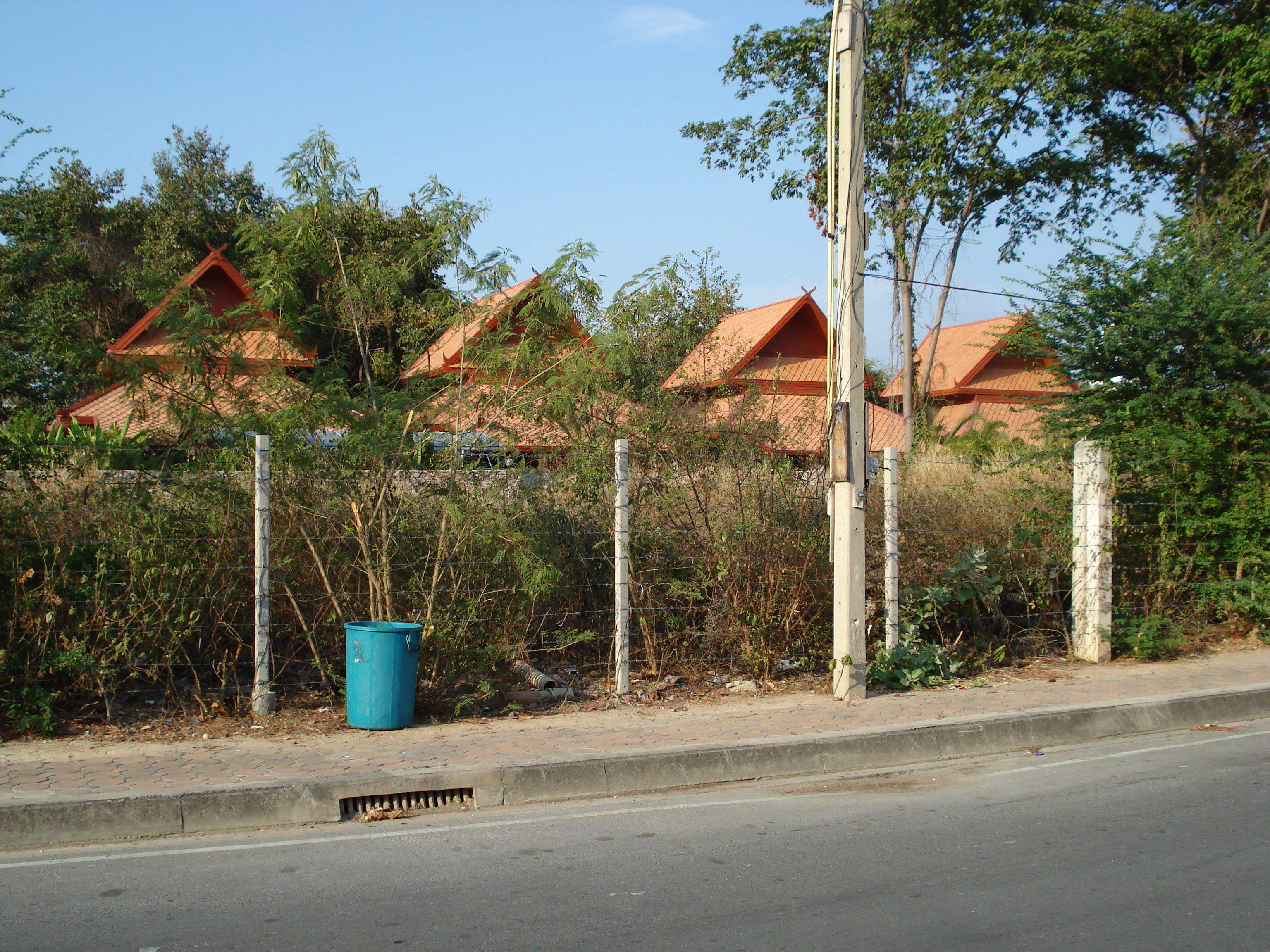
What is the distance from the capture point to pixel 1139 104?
2581 cm

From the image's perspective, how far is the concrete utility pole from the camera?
8.53 meters

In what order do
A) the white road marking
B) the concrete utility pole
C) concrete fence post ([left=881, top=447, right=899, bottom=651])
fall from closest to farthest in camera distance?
the white road marking
the concrete utility pole
concrete fence post ([left=881, top=447, right=899, bottom=651])

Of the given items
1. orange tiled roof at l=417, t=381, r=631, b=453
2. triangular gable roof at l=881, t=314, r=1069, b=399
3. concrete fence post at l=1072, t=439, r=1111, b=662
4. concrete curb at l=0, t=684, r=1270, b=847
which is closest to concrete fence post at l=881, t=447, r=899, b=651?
concrete curb at l=0, t=684, r=1270, b=847

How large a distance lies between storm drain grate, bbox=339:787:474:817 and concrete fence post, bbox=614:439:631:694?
2433mm

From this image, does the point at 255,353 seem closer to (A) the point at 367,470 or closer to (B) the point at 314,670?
(A) the point at 367,470

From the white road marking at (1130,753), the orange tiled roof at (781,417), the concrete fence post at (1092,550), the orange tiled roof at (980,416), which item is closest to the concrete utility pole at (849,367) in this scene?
the orange tiled roof at (781,417)

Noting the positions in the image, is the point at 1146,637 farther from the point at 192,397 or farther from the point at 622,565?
the point at 192,397

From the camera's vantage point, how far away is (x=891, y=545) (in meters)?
9.46

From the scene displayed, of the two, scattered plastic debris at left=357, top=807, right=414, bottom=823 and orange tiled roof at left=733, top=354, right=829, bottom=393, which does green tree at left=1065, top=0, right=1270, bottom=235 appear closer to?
orange tiled roof at left=733, top=354, right=829, bottom=393

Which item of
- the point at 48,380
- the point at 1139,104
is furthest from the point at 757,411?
the point at 1139,104

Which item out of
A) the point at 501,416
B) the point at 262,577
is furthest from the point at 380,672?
the point at 501,416

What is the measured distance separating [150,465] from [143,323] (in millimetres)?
1402

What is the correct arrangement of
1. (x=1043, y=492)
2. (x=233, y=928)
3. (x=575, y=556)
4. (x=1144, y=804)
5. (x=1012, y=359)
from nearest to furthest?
(x=233, y=928)
(x=1144, y=804)
(x=575, y=556)
(x=1043, y=492)
(x=1012, y=359)

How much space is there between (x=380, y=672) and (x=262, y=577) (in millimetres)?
1132
